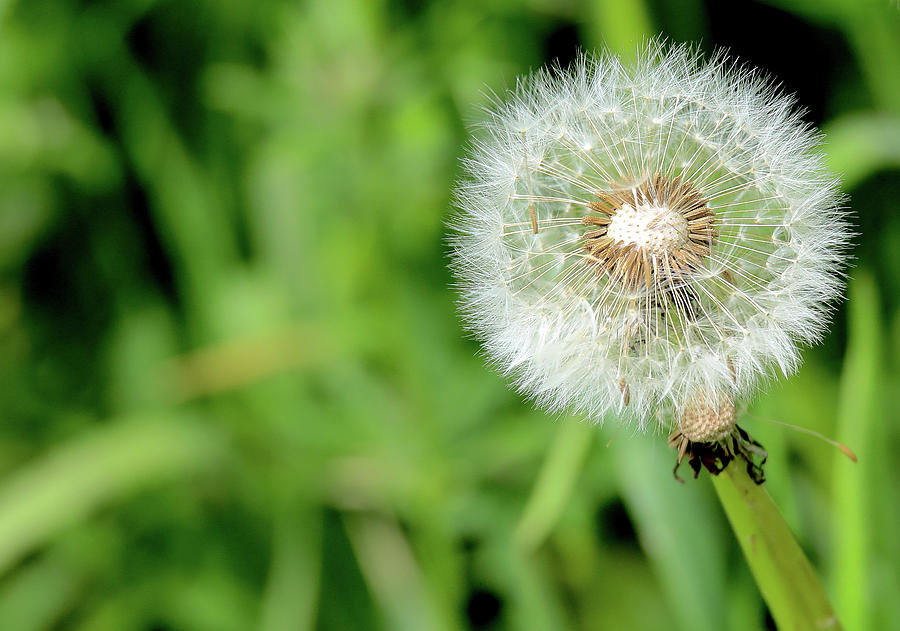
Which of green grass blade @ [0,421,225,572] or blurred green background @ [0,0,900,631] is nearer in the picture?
blurred green background @ [0,0,900,631]

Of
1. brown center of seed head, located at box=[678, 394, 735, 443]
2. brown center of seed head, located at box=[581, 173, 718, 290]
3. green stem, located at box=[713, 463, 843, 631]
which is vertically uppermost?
brown center of seed head, located at box=[581, 173, 718, 290]

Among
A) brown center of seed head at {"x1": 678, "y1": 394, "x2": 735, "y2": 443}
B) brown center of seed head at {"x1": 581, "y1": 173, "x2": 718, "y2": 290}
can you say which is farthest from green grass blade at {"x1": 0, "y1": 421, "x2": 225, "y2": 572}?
brown center of seed head at {"x1": 678, "y1": 394, "x2": 735, "y2": 443}

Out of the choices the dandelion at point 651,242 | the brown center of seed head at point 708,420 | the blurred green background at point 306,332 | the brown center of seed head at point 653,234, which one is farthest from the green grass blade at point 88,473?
the brown center of seed head at point 708,420

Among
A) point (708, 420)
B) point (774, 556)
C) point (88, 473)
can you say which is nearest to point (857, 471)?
point (774, 556)

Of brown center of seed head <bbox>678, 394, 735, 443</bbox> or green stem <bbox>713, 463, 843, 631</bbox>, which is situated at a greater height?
brown center of seed head <bbox>678, 394, 735, 443</bbox>

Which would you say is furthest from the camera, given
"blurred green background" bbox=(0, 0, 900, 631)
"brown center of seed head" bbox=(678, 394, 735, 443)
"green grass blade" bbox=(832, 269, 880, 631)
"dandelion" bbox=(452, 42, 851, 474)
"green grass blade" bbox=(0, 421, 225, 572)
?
"green grass blade" bbox=(0, 421, 225, 572)

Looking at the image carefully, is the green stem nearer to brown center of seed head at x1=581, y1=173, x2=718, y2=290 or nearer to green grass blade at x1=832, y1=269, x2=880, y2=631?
brown center of seed head at x1=581, y1=173, x2=718, y2=290

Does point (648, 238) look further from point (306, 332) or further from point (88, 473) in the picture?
point (88, 473)

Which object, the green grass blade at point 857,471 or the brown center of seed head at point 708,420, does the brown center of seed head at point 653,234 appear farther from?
the green grass blade at point 857,471

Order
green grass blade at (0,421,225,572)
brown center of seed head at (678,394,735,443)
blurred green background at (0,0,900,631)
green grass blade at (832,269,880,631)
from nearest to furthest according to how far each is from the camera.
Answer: brown center of seed head at (678,394,735,443), green grass blade at (832,269,880,631), blurred green background at (0,0,900,631), green grass blade at (0,421,225,572)
